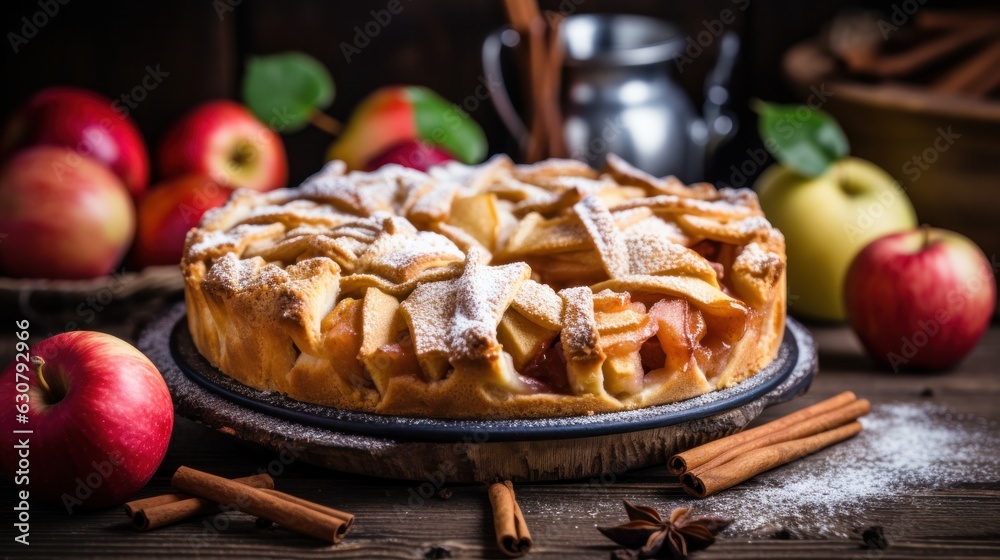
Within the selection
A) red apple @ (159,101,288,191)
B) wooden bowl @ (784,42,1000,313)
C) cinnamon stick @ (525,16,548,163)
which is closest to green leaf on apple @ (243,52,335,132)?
red apple @ (159,101,288,191)

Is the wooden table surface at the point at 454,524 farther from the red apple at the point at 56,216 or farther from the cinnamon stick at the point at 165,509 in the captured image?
the red apple at the point at 56,216

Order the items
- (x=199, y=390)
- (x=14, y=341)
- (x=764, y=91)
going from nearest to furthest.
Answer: (x=199, y=390) → (x=14, y=341) → (x=764, y=91)

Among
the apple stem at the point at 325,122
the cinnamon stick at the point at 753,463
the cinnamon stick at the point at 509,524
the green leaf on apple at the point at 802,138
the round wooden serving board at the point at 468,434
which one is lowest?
the cinnamon stick at the point at 753,463

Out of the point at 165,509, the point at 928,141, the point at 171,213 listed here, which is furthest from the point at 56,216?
the point at 928,141

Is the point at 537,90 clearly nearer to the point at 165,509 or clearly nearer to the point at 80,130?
the point at 80,130

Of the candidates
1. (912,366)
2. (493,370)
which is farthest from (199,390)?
(912,366)

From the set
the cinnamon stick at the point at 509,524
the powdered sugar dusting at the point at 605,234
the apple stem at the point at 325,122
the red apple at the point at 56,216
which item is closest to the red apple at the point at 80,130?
the red apple at the point at 56,216

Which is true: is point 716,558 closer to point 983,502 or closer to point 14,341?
point 983,502
